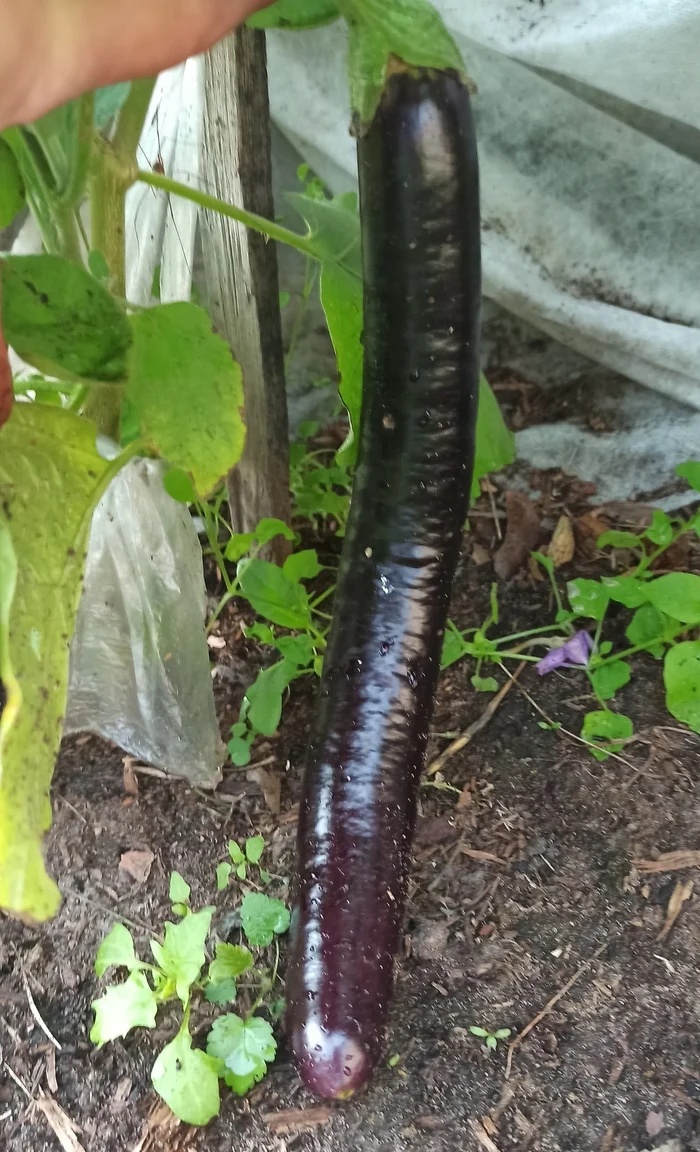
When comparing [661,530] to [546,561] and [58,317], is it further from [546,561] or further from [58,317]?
[58,317]

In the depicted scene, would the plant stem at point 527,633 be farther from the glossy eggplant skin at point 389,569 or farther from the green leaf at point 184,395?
the green leaf at point 184,395

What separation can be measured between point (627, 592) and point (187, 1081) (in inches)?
29.2

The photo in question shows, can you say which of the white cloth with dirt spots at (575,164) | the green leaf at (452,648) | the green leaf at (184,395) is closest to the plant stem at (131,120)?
the green leaf at (184,395)

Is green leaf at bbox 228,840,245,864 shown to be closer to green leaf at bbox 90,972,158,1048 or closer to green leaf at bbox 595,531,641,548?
green leaf at bbox 90,972,158,1048

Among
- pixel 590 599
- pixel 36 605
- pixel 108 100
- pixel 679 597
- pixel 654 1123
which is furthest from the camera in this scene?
pixel 590 599

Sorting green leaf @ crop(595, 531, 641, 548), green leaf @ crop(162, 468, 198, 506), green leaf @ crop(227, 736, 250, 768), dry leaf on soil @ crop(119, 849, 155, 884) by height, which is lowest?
dry leaf on soil @ crop(119, 849, 155, 884)

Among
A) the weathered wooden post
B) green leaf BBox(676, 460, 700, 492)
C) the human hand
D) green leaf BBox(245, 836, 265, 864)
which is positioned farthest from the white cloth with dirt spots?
green leaf BBox(245, 836, 265, 864)

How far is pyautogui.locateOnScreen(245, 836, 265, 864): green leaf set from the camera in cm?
91

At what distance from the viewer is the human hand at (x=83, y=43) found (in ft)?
1.06

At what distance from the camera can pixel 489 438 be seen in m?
0.86

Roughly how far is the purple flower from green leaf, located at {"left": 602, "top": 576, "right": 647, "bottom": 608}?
0.07m

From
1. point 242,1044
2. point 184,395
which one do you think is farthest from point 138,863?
point 184,395

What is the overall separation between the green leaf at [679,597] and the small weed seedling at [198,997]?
0.56m

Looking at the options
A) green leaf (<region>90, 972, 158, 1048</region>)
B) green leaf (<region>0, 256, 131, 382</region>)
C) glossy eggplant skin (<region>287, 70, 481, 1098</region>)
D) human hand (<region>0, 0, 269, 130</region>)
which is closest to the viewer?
human hand (<region>0, 0, 269, 130</region>)
